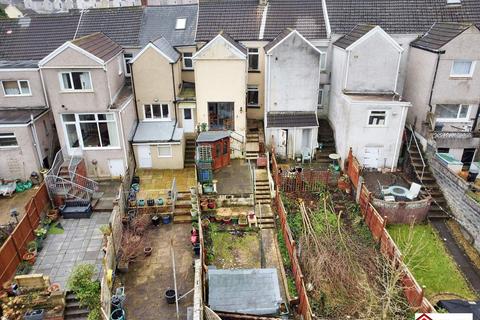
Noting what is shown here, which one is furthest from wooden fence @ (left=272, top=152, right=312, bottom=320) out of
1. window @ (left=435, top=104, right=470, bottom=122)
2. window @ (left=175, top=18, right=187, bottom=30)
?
window @ (left=175, top=18, right=187, bottom=30)

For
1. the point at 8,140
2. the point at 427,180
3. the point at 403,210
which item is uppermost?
the point at 8,140

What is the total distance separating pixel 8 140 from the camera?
21.2 m

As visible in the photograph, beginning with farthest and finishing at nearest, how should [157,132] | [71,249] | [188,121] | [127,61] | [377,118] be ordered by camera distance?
[127,61], [188,121], [157,132], [377,118], [71,249]

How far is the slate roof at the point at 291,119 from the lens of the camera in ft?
81.0

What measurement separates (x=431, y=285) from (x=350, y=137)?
403 inches

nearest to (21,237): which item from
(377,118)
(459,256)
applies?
(377,118)

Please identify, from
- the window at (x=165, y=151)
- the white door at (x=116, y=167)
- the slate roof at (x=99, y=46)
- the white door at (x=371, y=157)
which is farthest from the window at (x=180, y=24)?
the white door at (x=371, y=157)

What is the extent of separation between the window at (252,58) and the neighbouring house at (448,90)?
457 inches

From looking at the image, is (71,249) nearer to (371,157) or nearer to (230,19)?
(371,157)

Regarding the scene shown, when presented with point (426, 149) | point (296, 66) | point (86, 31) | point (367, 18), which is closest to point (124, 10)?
point (86, 31)

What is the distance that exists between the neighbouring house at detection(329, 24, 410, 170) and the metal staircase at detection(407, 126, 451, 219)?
55.2 inches

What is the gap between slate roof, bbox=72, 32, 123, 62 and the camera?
20922mm

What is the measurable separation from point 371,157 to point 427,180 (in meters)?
3.70

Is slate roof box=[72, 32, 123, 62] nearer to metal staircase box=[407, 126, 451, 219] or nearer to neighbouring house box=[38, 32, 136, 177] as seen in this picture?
neighbouring house box=[38, 32, 136, 177]
